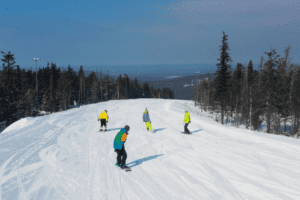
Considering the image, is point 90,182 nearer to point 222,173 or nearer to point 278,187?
point 222,173

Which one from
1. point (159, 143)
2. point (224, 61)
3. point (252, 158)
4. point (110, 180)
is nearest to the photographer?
point (110, 180)

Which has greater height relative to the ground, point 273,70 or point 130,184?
point 273,70

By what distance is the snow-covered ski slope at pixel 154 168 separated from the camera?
222 inches

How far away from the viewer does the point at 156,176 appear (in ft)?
22.4

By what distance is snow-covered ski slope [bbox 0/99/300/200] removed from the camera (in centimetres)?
564

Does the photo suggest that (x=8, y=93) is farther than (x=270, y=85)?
Yes

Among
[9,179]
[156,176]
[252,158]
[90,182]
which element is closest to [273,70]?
[252,158]

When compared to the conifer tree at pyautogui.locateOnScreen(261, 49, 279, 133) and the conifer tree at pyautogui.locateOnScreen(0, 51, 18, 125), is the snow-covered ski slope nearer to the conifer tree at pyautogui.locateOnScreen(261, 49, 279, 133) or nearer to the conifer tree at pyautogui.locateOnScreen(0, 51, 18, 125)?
the conifer tree at pyautogui.locateOnScreen(261, 49, 279, 133)

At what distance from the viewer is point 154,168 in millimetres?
7562

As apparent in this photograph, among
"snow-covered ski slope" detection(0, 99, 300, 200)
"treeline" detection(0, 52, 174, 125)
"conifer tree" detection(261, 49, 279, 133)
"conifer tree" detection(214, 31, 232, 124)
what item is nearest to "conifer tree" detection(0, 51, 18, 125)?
"treeline" detection(0, 52, 174, 125)

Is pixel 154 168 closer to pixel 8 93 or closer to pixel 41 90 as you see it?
pixel 8 93

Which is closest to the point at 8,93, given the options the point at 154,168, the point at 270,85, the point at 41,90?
the point at 41,90

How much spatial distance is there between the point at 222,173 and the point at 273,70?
24.3 m

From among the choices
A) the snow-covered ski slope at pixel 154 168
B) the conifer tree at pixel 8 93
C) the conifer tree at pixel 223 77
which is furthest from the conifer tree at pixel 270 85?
the conifer tree at pixel 8 93
